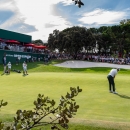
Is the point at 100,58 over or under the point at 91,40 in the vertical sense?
under

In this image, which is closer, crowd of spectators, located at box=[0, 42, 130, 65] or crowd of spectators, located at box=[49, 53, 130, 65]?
crowd of spectators, located at box=[0, 42, 130, 65]

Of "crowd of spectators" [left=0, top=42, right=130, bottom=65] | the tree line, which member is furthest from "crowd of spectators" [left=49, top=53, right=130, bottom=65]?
the tree line

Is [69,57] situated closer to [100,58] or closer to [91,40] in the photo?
[91,40]

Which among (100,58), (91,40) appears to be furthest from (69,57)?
(100,58)

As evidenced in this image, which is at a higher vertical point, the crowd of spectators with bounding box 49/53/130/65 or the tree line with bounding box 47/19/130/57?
the tree line with bounding box 47/19/130/57

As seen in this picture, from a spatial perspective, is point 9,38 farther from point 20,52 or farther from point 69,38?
point 69,38

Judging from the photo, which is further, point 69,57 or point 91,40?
point 91,40

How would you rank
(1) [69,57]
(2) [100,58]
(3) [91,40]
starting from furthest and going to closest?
(3) [91,40] → (1) [69,57] → (2) [100,58]

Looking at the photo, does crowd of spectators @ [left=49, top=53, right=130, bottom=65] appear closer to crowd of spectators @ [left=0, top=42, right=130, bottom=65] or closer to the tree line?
crowd of spectators @ [left=0, top=42, right=130, bottom=65]

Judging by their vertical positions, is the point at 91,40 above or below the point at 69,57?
above

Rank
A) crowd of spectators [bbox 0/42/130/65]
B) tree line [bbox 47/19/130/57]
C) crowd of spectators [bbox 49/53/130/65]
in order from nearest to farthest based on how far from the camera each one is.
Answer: crowd of spectators [bbox 0/42/130/65] → crowd of spectators [bbox 49/53/130/65] → tree line [bbox 47/19/130/57]

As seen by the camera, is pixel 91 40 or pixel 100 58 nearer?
pixel 100 58

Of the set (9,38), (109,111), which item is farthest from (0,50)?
(109,111)

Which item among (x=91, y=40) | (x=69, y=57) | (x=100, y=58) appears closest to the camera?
(x=100, y=58)
